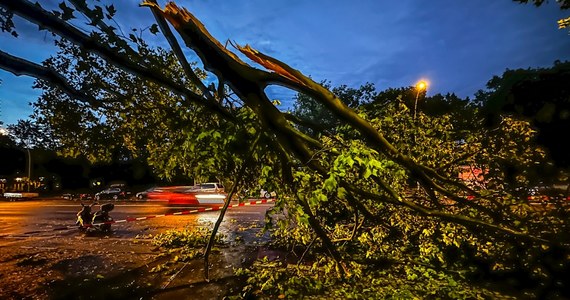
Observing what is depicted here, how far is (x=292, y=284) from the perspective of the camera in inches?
215

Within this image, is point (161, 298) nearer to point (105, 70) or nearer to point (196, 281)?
point (196, 281)

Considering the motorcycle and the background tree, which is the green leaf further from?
the motorcycle

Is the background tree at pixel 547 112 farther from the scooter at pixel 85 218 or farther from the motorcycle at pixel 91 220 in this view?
the scooter at pixel 85 218

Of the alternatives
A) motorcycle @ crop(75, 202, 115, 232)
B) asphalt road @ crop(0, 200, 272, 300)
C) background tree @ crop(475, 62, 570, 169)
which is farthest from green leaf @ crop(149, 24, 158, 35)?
motorcycle @ crop(75, 202, 115, 232)

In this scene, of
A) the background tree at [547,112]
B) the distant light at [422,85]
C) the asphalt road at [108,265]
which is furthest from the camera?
the distant light at [422,85]

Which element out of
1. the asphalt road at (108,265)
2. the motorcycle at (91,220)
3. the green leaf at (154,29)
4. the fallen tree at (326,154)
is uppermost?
the green leaf at (154,29)

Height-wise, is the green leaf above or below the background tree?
above

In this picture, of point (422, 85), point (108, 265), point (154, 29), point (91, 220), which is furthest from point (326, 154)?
point (91, 220)

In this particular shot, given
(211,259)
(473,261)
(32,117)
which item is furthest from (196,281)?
(473,261)

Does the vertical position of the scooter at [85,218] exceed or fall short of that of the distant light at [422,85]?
it falls short

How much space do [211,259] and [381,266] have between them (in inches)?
158

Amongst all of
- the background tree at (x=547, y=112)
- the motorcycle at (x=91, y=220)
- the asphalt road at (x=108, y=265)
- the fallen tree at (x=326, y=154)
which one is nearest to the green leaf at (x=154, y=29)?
the fallen tree at (x=326, y=154)

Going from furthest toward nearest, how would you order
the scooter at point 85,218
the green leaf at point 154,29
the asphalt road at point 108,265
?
the scooter at point 85,218 → the asphalt road at point 108,265 → the green leaf at point 154,29

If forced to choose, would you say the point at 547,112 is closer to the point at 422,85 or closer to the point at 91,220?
the point at 422,85
